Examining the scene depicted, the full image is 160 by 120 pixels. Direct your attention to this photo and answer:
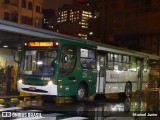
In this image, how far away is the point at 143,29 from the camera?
63531 mm

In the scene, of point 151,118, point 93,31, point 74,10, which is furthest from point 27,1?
point 74,10

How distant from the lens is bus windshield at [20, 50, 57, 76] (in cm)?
1583

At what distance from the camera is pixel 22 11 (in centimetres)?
6562

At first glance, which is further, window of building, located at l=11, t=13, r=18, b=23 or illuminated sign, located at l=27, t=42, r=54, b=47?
window of building, located at l=11, t=13, r=18, b=23

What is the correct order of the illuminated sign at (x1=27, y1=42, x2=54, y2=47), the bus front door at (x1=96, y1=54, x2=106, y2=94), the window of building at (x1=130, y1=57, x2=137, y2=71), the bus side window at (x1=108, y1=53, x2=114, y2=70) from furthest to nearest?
the window of building at (x1=130, y1=57, x2=137, y2=71) < the bus side window at (x1=108, y1=53, x2=114, y2=70) < the bus front door at (x1=96, y1=54, x2=106, y2=94) < the illuminated sign at (x1=27, y1=42, x2=54, y2=47)

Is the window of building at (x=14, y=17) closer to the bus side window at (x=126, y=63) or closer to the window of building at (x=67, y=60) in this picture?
the bus side window at (x=126, y=63)

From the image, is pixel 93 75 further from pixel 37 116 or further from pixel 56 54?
pixel 37 116

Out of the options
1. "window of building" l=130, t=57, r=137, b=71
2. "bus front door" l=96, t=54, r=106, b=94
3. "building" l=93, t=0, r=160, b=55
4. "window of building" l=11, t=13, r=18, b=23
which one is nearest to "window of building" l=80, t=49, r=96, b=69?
"bus front door" l=96, t=54, r=106, b=94

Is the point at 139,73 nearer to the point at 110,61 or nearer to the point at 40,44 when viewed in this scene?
the point at 110,61

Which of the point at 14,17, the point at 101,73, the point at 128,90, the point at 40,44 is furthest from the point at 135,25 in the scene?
the point at 40,44

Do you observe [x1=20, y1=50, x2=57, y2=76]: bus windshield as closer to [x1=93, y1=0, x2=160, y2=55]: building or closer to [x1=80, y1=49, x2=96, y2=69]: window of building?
[x1=80, y1=49, x2=96, y2=69]: window of building

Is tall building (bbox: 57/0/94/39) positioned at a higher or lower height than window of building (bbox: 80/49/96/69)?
higher

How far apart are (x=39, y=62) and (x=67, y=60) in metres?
1.37

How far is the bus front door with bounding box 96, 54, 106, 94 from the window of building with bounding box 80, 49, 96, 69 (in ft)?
2.50
